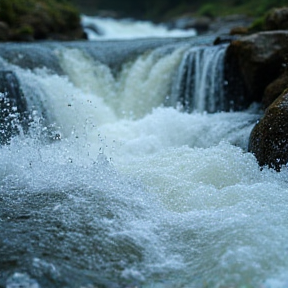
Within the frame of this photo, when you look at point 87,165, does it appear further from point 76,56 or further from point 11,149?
point 76,56

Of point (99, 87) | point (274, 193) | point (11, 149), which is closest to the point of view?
point (274, 193)

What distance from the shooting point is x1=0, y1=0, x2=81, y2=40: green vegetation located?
42.2 feet

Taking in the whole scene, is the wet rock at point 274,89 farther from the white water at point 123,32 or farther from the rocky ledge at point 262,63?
the white water at point 123,32

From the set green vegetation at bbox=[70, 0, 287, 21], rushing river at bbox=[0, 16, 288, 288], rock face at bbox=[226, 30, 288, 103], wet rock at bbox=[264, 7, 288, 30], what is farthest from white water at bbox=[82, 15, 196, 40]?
rushing river at bbox=[0, 16, 288, 288]

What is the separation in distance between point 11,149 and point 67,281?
287cm

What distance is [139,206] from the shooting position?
388cm

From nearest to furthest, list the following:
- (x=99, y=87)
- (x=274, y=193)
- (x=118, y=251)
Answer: (x=118, y=251) < (x=274, y=193) < (x=99, y=87)

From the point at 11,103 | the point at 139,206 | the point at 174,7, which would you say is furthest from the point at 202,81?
the point at 174,7

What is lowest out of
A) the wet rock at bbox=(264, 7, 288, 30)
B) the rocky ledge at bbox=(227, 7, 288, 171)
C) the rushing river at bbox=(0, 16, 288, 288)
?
the rushing river at bbox=(0, 16, 288, 288)

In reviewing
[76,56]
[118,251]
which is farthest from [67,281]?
[76,56]

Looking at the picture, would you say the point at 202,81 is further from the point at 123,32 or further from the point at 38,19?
the point at 123,32

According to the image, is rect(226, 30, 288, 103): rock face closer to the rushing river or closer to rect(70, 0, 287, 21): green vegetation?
the rushing river

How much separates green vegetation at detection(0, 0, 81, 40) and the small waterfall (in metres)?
6.07

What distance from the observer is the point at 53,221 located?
11.9 feet
